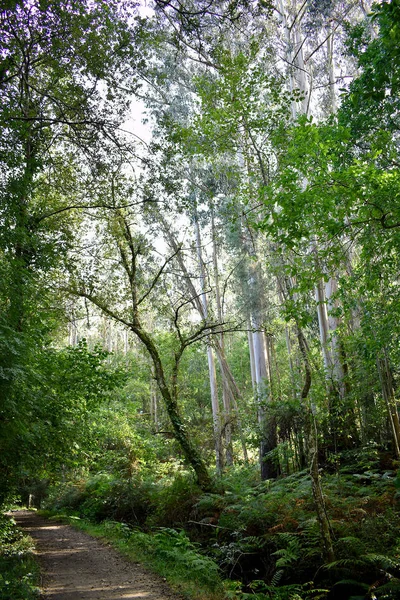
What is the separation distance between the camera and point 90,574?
23.9 feet

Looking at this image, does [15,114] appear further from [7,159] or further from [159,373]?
[159,373]

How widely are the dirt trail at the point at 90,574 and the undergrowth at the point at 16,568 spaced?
0.23 meters

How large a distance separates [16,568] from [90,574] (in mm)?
1125

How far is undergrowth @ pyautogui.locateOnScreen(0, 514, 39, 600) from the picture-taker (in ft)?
18.2

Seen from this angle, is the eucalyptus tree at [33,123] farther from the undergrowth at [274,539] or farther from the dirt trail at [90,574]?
the undergrowth at [274,539]

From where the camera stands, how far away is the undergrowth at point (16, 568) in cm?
553

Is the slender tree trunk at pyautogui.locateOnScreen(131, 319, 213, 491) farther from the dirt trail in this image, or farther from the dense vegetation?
the dirt trail

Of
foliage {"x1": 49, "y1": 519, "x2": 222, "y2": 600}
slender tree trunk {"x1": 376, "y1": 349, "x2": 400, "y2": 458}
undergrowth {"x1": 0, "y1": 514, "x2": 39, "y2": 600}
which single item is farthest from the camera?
slender tree trunk {"x1": 376, "y1": 349, "x2": 400, "y2": 458}

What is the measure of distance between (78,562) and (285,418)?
5.97m

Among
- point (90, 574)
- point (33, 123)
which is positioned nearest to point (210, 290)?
point (33, 123)

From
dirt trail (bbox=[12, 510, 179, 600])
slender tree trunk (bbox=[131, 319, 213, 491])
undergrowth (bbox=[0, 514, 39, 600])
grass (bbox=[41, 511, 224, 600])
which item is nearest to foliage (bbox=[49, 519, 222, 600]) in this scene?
grass (bbox=[41, 511, 224, 600])

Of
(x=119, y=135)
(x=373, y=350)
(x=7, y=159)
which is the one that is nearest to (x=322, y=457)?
(x=373, y=350)

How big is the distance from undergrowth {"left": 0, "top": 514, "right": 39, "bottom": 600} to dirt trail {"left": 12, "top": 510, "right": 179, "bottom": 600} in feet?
0.74

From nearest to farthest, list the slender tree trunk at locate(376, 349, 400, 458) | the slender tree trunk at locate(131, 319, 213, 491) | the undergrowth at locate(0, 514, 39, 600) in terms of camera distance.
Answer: the undergrowth at locate(0, 514, 39, 600) → the slender tree trunk at locate(131, 319, 213, 491) → the slender tree trunk at locate(376, 349, 400, 458)
